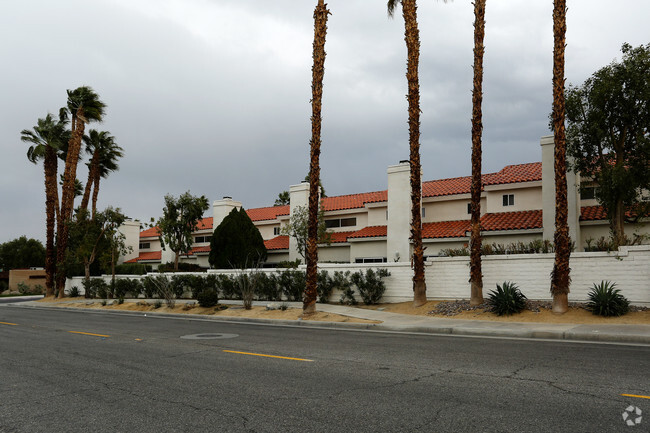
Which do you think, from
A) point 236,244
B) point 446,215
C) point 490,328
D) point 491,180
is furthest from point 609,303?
point 236,244

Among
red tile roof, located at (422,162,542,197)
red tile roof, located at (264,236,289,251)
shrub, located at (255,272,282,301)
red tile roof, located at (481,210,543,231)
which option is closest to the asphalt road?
shrub, located at (255,272,282,301)

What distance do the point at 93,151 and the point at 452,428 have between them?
1857 inches

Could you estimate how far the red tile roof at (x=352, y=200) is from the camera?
36.1 meters

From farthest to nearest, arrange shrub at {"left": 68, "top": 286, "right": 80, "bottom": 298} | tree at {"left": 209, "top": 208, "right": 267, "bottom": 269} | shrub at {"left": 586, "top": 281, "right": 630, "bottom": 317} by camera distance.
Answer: shrub at {"left": 68, "top": 286, "right": 80, "bottom": 298}
tree at {"left": 209, "top": 208, "right": 267, "bottom": 269}
shrub at {"left": 586, "top": 281, "right": 630, "bottom": 317}

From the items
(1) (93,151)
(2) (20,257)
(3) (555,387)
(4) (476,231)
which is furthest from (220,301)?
(2) (20,257)

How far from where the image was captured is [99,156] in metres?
46.2

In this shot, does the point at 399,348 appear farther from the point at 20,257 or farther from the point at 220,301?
the point at 20,257

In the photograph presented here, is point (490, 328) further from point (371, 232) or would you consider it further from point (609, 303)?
point (371, 232)

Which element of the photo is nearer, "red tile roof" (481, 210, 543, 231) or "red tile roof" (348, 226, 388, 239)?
"red tile roof" (481, 210, 543, 231)

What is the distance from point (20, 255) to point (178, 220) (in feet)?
205

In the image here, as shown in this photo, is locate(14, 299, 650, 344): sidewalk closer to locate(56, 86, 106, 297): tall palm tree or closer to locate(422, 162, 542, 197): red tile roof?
locate(422, 162, 542, 197): red tile roof

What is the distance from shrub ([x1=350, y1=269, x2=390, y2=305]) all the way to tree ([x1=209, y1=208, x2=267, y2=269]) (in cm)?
1489

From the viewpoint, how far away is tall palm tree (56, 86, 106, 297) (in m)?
39.8

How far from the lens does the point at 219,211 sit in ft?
146
